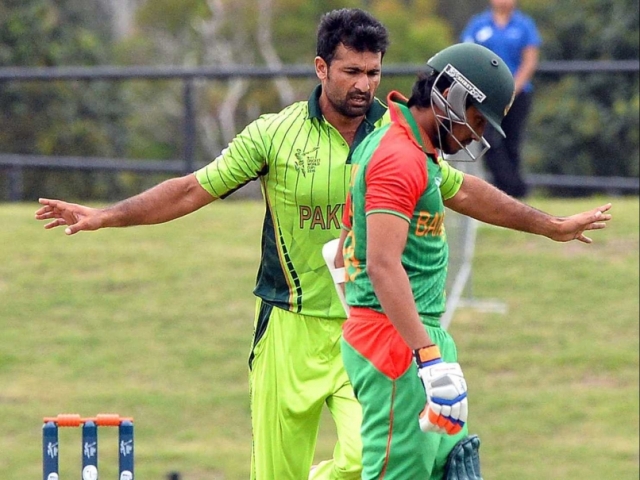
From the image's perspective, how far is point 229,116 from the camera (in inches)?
1324

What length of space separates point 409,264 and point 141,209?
4.31 ft

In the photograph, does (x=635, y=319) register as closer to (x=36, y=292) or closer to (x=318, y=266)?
(x=36, y=292)

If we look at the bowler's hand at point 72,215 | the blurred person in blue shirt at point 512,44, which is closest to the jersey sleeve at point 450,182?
the bowler's hand at point 72,215

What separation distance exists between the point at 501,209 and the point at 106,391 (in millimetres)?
5238

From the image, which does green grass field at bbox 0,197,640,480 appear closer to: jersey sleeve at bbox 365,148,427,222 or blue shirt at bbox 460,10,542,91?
blue shirt at bbox 460,10,542,91

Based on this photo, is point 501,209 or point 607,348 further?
point 607,348

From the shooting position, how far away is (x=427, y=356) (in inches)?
167

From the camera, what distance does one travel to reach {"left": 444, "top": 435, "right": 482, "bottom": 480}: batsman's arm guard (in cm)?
447

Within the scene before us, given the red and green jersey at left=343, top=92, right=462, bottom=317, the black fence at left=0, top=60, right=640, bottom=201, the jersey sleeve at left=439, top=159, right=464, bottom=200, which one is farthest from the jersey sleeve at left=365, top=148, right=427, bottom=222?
the black fence at left=0, top=60, right=640, bottom=201

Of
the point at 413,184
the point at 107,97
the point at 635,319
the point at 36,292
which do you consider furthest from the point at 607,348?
the point at 107,97

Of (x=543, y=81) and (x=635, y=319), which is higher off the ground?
(x=543, y=81)

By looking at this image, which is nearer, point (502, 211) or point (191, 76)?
point (502, 211)

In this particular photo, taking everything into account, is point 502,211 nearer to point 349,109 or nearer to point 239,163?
point 349,109

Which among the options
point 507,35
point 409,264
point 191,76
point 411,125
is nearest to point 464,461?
point 409,264
